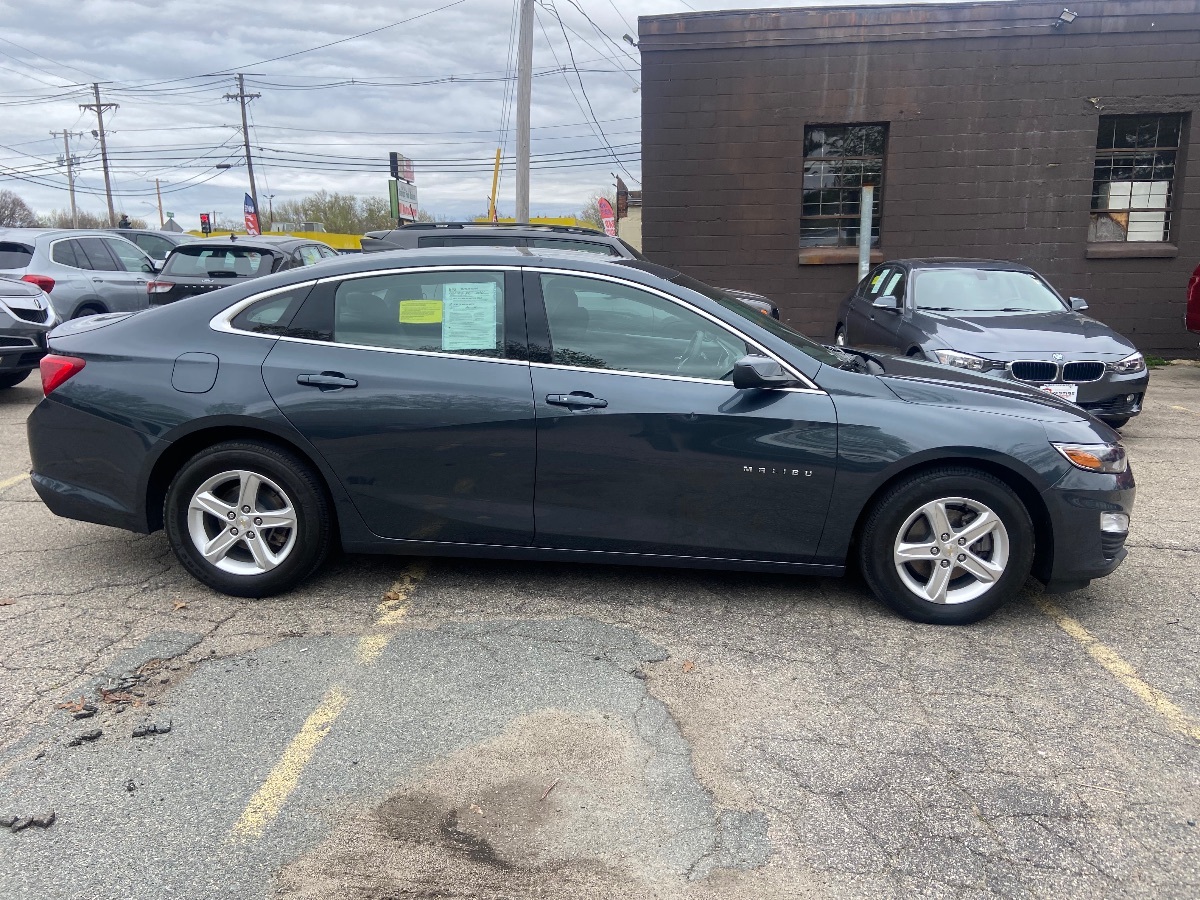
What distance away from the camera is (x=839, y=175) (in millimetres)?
13820

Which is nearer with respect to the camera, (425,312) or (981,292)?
(425,312)

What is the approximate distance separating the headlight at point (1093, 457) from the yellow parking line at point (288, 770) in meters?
3.16

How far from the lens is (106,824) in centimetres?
271

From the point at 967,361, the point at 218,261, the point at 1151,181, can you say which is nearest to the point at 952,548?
the point at 967,361

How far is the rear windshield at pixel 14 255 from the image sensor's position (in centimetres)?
1080

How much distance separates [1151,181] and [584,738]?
1396 cm

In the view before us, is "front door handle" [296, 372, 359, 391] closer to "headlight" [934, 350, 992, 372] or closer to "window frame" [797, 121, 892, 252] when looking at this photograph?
"headlight" [934, 350, 992, 372]

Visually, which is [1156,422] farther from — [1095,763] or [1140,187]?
[1095,763]

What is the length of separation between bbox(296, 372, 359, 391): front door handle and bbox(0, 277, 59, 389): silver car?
6.20 metres

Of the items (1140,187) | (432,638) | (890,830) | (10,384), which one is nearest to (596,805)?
(890,830)

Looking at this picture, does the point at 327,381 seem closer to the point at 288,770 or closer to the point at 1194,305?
the point at 288,770

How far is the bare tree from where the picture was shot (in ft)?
234

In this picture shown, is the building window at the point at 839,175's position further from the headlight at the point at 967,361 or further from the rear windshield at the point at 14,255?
the rear windshield at the point at 14,255

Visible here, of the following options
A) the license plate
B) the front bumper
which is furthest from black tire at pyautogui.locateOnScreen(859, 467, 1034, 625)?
the license plate
